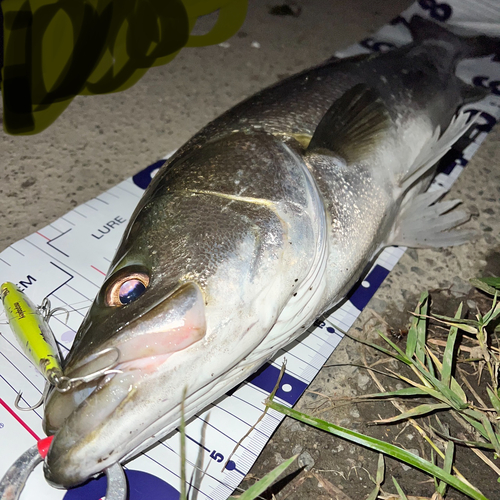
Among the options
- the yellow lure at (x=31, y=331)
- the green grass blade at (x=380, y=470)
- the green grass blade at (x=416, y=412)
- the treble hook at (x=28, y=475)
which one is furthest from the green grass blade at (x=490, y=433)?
the yellow lure at (x=31, y=331)

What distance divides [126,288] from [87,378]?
257mm

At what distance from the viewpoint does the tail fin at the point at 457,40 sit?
8.29ft

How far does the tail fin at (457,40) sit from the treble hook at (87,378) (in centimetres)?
245

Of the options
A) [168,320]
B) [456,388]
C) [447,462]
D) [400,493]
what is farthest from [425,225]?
[168,320]

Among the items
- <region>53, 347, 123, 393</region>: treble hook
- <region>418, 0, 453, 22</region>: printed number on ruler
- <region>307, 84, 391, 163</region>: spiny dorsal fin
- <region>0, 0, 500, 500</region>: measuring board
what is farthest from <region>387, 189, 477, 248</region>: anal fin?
<region>418, 0, 453, 22</region>: printed number on ruler

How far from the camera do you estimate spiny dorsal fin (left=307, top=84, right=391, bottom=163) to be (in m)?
1.63

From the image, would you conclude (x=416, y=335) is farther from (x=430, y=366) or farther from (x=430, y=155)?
(x=430, y=155)

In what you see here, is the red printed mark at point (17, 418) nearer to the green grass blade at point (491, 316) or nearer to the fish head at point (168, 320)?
the fish head at point (168, 320)

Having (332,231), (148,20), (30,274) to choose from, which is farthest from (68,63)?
(332,231)

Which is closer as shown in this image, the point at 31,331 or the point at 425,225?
the point at 31,331

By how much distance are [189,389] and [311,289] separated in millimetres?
531

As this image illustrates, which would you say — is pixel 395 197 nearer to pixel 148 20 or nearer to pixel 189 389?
pixel 189 389

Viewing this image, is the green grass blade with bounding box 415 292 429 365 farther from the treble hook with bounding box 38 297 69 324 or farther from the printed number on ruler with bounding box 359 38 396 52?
the printed number on ruler with bounding box 359 38 396 52

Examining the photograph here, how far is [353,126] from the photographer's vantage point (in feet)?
5.70
